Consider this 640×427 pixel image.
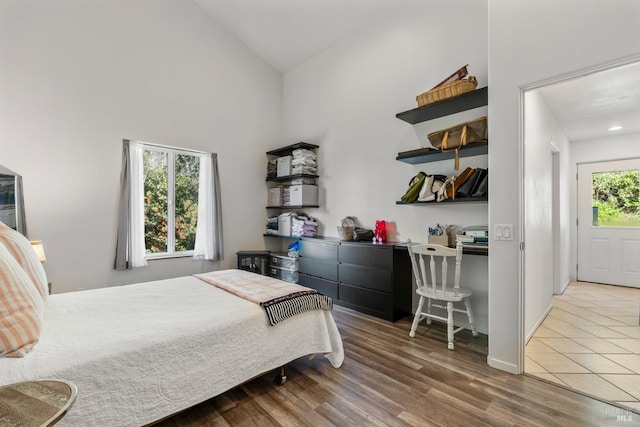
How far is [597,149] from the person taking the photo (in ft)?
15.0

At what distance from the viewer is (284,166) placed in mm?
4559

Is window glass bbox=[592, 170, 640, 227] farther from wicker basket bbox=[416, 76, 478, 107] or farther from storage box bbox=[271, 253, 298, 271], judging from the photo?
storage box bbox=[271, 253, 298, 271]

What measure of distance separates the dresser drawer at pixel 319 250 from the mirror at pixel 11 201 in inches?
116

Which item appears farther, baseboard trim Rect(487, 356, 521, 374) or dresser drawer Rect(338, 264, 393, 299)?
dresser drawer Rect(338, 264, 393, 299)

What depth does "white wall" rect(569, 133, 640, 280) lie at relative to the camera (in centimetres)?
429

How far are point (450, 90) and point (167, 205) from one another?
12.1 ft

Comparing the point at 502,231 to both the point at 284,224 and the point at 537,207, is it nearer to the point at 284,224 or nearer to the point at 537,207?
the point at 537,207

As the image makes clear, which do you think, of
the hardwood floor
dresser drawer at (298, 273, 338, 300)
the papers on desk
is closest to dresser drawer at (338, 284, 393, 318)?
dresser drawer at (298, 273, 338, 300)

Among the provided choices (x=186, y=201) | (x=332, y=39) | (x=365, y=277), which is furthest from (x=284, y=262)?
(x=332, y=39)

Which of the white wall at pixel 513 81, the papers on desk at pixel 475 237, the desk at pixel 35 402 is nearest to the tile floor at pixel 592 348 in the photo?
the white wall at pixel 513 81

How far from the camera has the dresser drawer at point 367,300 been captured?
3.15 meters

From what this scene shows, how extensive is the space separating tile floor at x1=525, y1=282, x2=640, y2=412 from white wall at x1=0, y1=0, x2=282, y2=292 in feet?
12.8

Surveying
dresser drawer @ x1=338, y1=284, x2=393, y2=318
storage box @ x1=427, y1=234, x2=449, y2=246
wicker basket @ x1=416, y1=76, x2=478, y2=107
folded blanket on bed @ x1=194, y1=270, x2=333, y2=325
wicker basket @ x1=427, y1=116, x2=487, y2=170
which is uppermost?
wicker basket @ x1=416, y1=76, x2=478, y2=107

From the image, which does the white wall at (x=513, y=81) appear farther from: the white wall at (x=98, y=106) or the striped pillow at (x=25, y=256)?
the white wall at (x=98, y=106)
